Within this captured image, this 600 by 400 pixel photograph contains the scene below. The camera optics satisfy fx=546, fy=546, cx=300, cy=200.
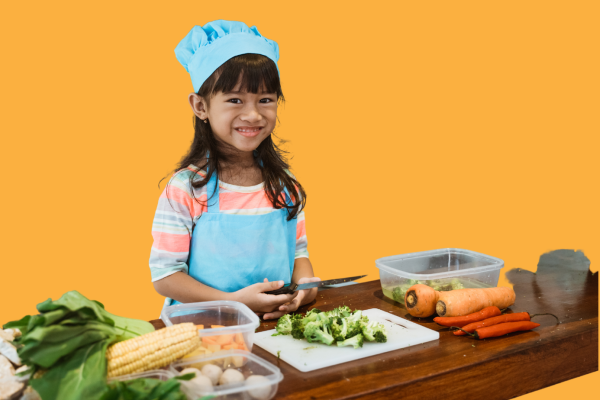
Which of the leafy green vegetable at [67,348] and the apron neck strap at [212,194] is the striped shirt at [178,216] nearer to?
the apron neck strap at [212,194]

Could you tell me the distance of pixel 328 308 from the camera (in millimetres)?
3416

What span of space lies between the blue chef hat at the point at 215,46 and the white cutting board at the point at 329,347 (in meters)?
1.58

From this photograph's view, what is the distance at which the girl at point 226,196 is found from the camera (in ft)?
10.5

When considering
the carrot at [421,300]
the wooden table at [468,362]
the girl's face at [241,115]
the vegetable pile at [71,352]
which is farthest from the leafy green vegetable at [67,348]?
the carrot at [421,300]

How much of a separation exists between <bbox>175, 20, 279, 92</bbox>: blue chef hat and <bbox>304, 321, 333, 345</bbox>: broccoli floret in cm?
157

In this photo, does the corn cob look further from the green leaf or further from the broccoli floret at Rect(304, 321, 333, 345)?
the broccoli floret at Rect(304, 321, 333, 345)

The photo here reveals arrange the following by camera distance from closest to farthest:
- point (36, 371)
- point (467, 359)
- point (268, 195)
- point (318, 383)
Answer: point (36, 371) → point (318, 383) → point (467, 359) → point (268, 195)

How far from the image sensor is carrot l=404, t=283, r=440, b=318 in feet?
10.3

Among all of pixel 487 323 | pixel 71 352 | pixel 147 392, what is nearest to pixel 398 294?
pixel 487 323

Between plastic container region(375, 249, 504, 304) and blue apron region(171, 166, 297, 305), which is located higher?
blue apron region(171, 166, 297, 305)

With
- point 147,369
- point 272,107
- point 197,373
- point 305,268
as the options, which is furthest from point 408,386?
point 272,107

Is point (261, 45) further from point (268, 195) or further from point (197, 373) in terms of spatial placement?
point (197, 373)

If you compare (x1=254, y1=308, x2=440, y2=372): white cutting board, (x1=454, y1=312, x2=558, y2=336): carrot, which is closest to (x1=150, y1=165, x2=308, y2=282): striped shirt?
(x1=254, y1=308, x2=440, y2=372): white cutting board

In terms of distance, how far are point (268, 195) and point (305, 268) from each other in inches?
23.7
